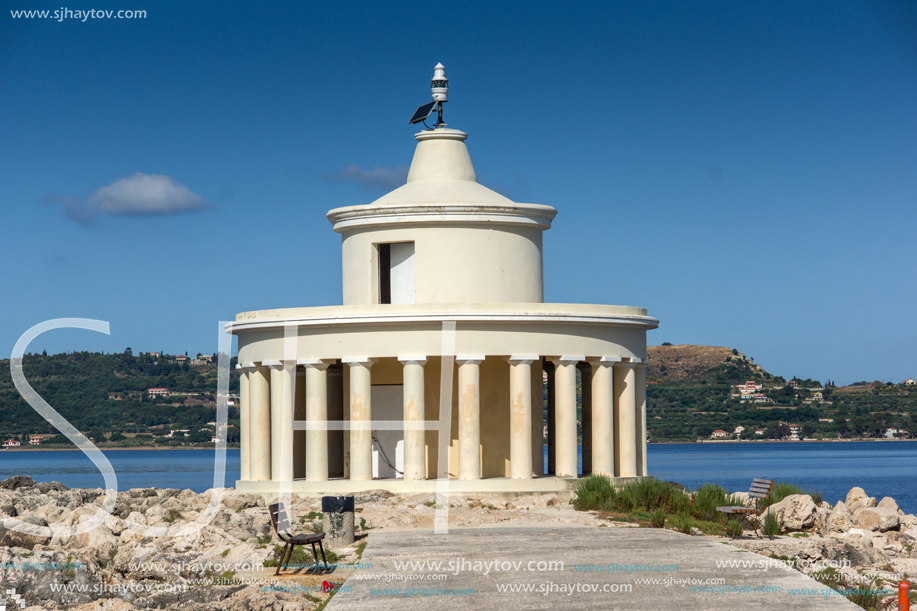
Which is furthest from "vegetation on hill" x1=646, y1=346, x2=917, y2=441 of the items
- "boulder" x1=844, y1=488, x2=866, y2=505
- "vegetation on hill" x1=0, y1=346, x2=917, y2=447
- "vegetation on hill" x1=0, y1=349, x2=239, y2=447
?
"boulder" x1=844, y1=488, x2=866, y2=505

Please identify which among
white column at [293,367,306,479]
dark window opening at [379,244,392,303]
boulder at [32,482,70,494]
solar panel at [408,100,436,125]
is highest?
solar panel at [408,100,436,125]

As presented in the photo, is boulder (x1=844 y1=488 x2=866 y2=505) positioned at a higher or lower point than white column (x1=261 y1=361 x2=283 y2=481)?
lower

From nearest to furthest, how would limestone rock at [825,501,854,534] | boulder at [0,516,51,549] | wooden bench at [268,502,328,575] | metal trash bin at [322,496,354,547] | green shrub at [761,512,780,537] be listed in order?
wooden bench at [268,502,328,575] < metal trash bin at [322,496,354,547] < boulder at [0,516,51,549] < green shrub at [761,512,780,537] < limestone rock at [825,501,854,534]

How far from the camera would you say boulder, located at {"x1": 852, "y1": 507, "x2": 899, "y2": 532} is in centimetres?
2592

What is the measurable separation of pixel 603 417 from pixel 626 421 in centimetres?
121

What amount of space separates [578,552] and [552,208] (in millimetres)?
14617

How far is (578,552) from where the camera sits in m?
19.2

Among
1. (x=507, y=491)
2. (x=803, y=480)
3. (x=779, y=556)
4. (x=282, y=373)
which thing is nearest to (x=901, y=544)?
(x=779, y=556)

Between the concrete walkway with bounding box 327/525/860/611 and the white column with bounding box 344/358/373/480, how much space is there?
314 inches

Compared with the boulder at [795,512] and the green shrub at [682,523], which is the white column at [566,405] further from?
the boulder at [795,512]

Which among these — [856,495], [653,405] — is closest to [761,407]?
[653,405]

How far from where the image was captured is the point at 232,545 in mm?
20484

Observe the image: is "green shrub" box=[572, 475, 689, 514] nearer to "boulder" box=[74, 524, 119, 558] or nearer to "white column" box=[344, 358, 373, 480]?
"white column" box=[344, 358, 373, 480]

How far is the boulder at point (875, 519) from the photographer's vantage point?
2592 centimetres
